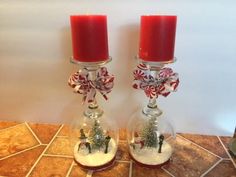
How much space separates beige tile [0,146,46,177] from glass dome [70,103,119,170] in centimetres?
13

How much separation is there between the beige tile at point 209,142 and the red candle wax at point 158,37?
36 cm

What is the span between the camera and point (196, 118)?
0.82 m

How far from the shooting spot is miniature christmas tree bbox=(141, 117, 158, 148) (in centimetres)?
70

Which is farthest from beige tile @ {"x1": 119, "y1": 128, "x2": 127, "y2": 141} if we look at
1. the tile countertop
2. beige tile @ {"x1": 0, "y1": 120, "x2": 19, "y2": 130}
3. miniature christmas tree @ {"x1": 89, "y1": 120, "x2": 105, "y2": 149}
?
beige tile @ {"x1": 0, "y1": 120, "x2": 19, "y2": 130}

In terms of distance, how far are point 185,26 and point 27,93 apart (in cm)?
62

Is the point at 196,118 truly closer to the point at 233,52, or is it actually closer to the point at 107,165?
the point at 233,52

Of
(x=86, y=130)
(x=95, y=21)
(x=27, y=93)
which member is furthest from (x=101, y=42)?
(x=27, y=93)

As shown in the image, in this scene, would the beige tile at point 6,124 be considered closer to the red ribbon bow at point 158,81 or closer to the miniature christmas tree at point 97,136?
the miniature christmas tree at point 97,136

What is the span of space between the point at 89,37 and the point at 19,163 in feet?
1.46

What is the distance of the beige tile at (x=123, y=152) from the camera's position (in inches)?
28.2

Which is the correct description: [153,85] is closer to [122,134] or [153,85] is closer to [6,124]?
[122,134]

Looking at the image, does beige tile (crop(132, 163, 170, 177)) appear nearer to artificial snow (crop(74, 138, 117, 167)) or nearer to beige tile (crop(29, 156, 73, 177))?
artificial snow (crop(74, 138, 117, 167))

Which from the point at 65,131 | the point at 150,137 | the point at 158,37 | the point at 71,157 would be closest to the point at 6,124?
the point at 65,131

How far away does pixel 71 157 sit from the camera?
2.36ft
